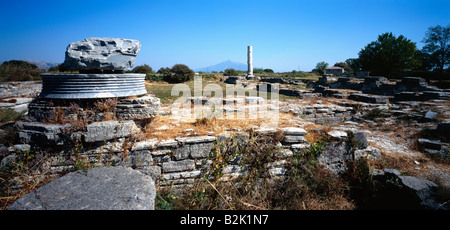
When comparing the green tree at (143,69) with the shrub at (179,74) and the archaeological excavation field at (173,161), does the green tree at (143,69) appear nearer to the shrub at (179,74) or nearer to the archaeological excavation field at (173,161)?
the shrub at (179,74)

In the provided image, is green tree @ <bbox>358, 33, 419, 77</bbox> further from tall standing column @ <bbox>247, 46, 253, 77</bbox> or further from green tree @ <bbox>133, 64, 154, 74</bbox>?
green tree @ <bbox>133, 64, 154, 74</bbox>

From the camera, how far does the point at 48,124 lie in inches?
114

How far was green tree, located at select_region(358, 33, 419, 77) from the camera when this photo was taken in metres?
27.0

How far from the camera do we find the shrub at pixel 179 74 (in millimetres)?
18683

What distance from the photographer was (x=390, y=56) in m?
27.7

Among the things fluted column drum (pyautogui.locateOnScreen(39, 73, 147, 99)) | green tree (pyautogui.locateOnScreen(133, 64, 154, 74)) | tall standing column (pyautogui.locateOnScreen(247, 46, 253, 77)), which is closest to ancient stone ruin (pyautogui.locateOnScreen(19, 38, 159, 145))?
fluted column drum (pyautogui.locateOnScreen(39, 73, 147, 99))

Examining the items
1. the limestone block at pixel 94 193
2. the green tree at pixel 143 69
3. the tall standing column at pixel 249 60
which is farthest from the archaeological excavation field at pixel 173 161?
the green tree at pixel 143 69

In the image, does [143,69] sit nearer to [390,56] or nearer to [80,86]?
[80,86]

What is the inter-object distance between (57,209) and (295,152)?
344 centimetres

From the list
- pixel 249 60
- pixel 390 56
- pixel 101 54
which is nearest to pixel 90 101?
pixel 101 54

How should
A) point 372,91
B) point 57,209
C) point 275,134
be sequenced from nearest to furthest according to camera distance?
point 57,209 < point 275,134 < point 372,91

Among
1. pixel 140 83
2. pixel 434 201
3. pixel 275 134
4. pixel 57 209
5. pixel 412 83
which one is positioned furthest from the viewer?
pixel 412 83
